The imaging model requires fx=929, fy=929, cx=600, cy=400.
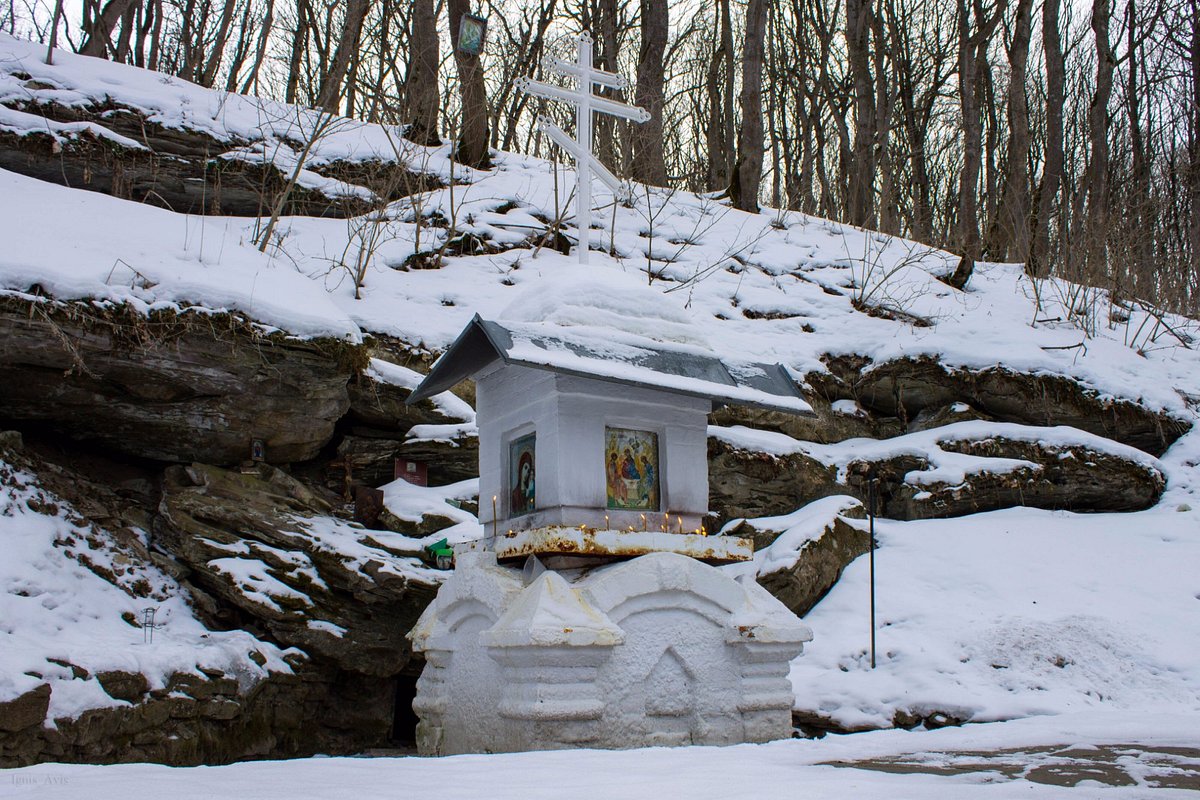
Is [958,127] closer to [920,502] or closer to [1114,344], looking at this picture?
[1114,344]

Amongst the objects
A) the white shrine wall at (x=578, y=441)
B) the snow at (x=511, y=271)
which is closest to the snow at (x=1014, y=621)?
the white shrine wall at (x=578, y=441)

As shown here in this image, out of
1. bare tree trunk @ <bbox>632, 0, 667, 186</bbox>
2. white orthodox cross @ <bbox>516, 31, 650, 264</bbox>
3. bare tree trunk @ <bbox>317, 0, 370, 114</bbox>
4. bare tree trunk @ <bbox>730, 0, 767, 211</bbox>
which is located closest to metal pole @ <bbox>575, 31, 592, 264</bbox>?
white orthodox cross @ <bbox>516, 31, 650, 264</bbox>

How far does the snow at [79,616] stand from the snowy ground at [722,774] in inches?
84.7

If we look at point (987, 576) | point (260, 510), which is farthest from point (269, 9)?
point (987, 576)

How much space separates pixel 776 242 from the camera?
15133 millimetres

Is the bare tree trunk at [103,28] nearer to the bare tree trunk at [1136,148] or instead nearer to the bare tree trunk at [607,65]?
the bare tree trunk at [607,65]

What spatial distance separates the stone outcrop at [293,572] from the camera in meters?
7.43

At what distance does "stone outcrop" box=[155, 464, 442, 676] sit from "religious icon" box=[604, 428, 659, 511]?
2659mm

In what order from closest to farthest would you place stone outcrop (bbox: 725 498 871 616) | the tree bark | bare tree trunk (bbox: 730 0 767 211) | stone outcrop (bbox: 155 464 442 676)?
stone outcrop (bbox: 155 464 442 676)
stone outcrop (bbox: 725 498 871 616)
the tree bark
bare tree trunk (bbox: 730 0 767 211)

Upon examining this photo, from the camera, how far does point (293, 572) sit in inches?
302

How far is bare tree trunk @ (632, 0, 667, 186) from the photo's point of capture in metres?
16.8

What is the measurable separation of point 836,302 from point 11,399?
9.95m

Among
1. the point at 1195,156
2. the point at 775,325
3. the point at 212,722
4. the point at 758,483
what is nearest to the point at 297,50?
the point at 775,325

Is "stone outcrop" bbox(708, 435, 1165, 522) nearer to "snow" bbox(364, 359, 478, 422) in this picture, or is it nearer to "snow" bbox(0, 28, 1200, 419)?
"snow" bbox(0, 28, 1200, 419)
